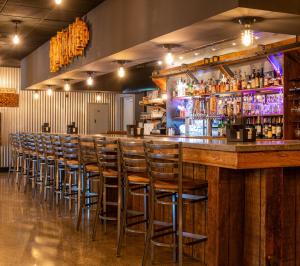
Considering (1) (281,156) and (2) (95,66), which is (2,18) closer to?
(2) (95,66)

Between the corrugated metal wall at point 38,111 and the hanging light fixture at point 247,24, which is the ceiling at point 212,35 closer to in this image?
the hanging light fixture at point 247,24

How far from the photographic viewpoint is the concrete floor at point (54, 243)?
4.41 meters

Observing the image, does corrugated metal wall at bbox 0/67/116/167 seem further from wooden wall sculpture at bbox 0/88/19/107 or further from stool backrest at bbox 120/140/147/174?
stool backrest at bbox 120/140/147/174

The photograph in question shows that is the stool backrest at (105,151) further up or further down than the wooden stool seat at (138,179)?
further up

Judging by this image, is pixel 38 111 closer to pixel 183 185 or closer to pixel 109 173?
pixel 109 173

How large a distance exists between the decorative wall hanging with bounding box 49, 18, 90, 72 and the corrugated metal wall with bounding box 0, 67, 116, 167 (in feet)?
15.7

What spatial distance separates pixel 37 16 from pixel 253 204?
5.38 m

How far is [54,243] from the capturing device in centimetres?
503

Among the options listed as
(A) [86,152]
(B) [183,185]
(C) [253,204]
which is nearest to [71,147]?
(A) [86,152]

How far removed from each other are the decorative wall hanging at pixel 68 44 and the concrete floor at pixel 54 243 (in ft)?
9.08

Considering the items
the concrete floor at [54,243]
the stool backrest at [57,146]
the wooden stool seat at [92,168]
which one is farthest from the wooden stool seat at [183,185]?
the stool backrest at [57,146]

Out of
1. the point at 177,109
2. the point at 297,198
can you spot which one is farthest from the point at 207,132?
the point at 297,198

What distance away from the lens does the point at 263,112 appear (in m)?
7.49

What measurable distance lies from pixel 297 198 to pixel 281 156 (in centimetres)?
51
